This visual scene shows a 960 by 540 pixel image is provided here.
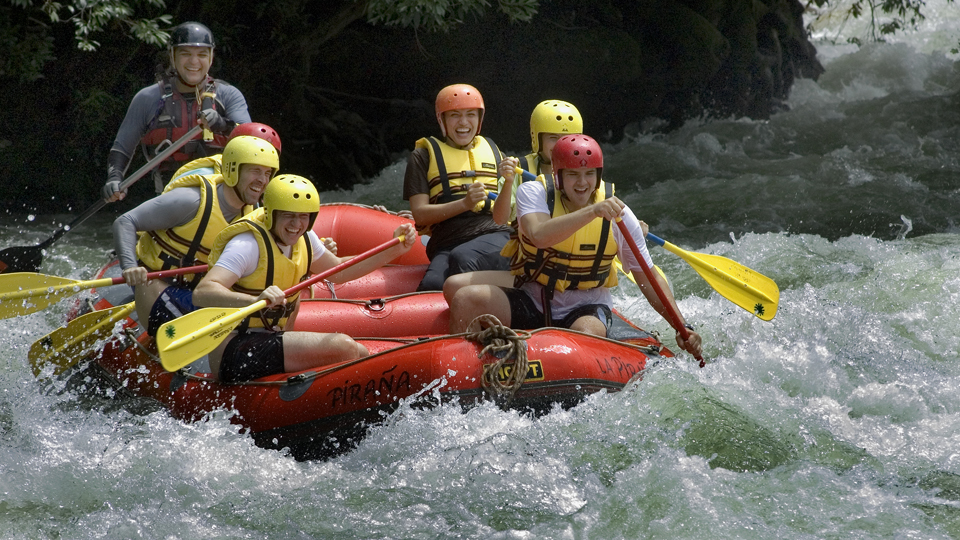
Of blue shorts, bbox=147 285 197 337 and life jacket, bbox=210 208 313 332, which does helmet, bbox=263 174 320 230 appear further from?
blue shorts, bbox=147 285 197 337

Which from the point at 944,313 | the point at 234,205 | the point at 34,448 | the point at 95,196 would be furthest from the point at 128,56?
the point at 944,313

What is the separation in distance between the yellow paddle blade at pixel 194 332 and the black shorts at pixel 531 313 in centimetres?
111

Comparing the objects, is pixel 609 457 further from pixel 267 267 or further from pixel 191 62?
pixel 191 62

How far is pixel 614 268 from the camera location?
461cm

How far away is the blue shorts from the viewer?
4.43m

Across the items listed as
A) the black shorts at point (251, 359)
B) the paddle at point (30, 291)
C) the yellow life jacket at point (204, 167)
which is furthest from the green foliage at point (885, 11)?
the paddle at point (30, 291)

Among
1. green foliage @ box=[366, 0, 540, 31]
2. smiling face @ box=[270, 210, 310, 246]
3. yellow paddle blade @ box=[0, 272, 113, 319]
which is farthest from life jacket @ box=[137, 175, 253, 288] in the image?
green foliage @ box=[366, 0, 540, 31]

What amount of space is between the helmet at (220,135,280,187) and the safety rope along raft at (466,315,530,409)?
1236mm

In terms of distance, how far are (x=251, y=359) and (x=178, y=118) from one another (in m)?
2.10

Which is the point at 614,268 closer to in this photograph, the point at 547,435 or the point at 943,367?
the point at 547,435

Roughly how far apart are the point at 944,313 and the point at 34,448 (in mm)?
4887

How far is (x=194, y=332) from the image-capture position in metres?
3.94

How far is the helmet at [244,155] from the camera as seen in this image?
174 inches

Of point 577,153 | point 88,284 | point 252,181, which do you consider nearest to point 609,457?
point 577,153
